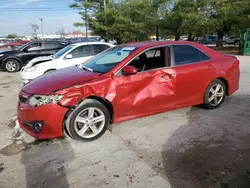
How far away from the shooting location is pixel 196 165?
107 inches

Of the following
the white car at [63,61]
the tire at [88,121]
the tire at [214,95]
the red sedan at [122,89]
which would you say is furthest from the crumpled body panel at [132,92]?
the white car at [63,61]

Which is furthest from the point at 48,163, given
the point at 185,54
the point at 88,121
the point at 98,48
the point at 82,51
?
the point at 98,48

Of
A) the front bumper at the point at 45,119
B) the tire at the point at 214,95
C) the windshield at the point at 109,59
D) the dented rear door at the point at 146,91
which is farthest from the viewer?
the tire at the point at 214,95

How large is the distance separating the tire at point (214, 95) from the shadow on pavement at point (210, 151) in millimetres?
191

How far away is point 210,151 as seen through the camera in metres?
3.03

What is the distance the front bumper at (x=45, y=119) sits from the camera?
3020mm

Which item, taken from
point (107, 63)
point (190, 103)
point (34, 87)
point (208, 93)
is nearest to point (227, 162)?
point (190, 103)

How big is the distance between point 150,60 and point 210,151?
192 centimetres

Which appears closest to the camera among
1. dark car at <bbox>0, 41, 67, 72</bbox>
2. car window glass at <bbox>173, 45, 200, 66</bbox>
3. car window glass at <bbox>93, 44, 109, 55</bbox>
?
car window glass at <bbox>173, 45, 200, 66</bbox>

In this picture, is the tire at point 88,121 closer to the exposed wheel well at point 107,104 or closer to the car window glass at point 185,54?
the exposed wheel well at point 107,104

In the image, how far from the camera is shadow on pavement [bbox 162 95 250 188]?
2.45m

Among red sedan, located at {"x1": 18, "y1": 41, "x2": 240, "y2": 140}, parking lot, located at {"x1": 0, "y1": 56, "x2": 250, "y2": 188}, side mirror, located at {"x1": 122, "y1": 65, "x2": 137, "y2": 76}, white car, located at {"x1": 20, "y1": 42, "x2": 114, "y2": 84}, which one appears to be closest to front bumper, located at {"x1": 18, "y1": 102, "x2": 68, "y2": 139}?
red sedan, located at {"x1": 18, "y1": 41, "x2": 240, "y2": 140}

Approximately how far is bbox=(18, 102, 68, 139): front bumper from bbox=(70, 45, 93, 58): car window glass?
4.59 m

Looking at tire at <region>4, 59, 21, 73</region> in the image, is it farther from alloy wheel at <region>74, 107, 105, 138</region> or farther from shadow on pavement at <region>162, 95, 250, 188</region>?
shadow on pavement at <region>162, 95, 250, 188</region>
